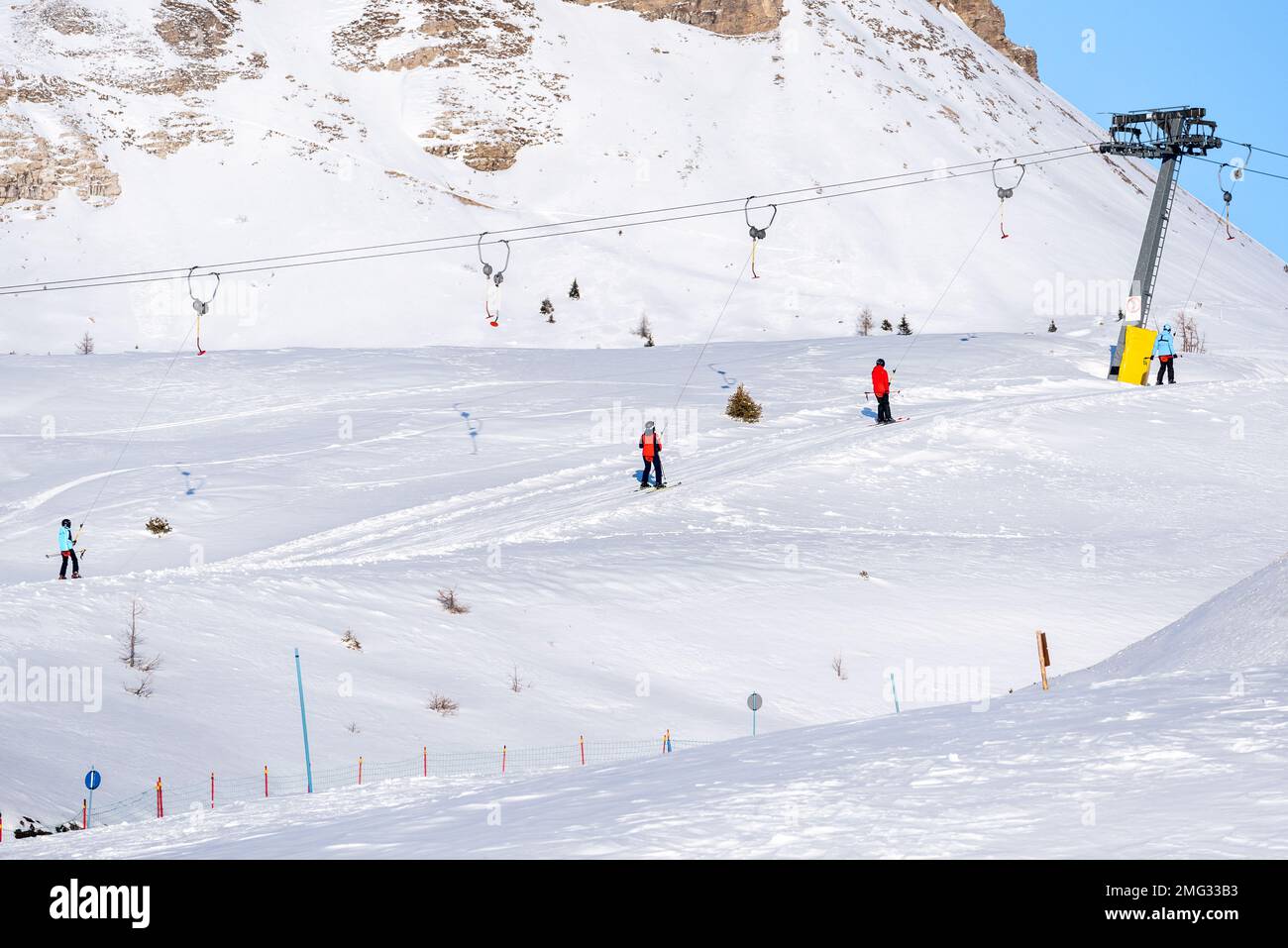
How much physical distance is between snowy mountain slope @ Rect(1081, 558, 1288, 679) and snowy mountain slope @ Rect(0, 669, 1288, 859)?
2.45 feet

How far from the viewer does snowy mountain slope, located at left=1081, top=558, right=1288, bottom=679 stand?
10977 mm

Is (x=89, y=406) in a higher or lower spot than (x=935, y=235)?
lower

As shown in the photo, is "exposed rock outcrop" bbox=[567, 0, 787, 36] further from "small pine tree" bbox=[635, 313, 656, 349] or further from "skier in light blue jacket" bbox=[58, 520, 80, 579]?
"skier in light blue jacket" bbox=[58, 520, 80, 579]

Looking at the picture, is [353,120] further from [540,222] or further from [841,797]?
[841,797]

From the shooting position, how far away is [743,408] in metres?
28.7

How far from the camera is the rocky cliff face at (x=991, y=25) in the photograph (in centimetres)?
8731

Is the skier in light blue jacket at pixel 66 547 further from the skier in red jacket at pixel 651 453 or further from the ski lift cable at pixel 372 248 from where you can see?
the ski lift cable at pixel 372 248

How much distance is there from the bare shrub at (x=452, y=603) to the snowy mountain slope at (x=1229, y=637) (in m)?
7.76

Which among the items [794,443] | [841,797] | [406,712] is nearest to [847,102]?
[794,443]

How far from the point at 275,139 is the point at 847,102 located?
2530 centimetres

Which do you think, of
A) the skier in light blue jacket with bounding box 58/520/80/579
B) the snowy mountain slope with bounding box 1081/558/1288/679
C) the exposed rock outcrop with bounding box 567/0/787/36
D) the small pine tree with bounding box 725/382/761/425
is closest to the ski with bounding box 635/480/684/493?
the small pine tree with bounding box 725/382/761/425

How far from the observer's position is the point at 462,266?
174 ft

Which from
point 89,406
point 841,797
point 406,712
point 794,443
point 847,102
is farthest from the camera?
point 847,102

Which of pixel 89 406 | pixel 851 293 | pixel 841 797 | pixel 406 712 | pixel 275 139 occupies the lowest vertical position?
pixel 406 712
